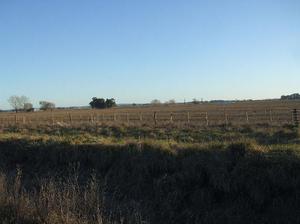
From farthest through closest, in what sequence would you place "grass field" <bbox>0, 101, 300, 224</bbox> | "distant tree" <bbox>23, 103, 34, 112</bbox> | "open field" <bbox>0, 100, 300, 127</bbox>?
1. "distant tree" <bbox>23, 103, 34, 112</bbox>
2. "open field" <bbox>0, 100, 300, 127</bbox>
3. "grass field" <bbox>0, 101, 300, 224</bbox>

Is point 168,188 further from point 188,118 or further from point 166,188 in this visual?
point 188,118

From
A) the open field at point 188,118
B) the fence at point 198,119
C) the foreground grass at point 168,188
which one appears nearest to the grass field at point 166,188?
the foreground grass at point 168,188

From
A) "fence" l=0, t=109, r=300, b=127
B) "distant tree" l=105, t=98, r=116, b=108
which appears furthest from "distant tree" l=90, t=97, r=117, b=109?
"fence" l=0, t=109, r=300, b=127

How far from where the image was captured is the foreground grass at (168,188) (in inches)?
420

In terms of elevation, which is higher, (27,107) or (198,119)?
(27,107)

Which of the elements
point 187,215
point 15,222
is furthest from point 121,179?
point 15,222

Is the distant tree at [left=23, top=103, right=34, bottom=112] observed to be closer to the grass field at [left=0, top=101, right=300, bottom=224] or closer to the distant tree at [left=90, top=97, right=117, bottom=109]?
the distant tree at [left=90, top=97, right=117, bottom=109]

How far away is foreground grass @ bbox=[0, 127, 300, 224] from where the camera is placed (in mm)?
10656

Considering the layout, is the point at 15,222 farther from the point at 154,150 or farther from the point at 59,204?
the point at 154,150

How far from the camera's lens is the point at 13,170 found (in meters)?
19.3

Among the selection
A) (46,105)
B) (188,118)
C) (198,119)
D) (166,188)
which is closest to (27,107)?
(46,105)

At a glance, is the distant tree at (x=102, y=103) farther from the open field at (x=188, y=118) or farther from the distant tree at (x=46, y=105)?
the open field at (x=188, y=118)

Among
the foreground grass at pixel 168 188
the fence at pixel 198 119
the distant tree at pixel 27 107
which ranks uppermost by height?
the distant tree at pixel 27 107

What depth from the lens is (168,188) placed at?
45.3ft
